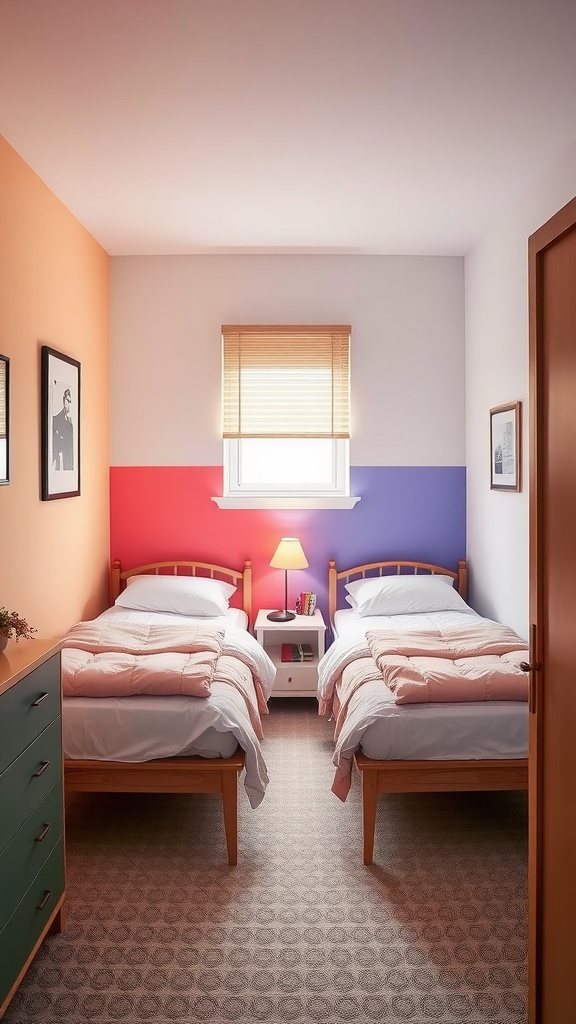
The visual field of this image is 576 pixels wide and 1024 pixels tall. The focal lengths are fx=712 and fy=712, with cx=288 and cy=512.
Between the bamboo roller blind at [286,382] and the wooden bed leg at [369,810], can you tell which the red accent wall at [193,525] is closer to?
the bamboo roller blind at [286,382]

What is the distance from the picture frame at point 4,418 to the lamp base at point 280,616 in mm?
1993

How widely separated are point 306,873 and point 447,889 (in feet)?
1.68

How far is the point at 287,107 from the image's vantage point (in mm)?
2807

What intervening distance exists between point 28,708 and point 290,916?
3.75ft

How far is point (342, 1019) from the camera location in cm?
192

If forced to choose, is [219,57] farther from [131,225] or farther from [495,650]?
[495,650]

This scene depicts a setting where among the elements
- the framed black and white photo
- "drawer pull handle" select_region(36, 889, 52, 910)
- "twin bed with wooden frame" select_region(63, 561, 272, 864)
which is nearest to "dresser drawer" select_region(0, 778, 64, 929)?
"drawer pull handle" select_region(36, 889, 52, 910)

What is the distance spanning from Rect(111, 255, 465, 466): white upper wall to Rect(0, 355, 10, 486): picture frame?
1.73 m

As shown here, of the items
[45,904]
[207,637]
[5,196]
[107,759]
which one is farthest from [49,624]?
[5,196]

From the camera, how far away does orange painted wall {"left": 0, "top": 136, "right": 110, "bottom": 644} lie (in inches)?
123

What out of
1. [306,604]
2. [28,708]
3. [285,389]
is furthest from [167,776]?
[285,389]

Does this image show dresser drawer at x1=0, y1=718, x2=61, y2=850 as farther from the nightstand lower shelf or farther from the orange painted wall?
the nightstand lower shelf

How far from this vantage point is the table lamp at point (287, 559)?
14.6 ft

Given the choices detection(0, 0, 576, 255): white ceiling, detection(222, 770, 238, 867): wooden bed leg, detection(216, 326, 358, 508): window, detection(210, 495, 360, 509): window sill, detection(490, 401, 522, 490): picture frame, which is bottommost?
detection(222, 770, 238, 867): wooden bed leg
